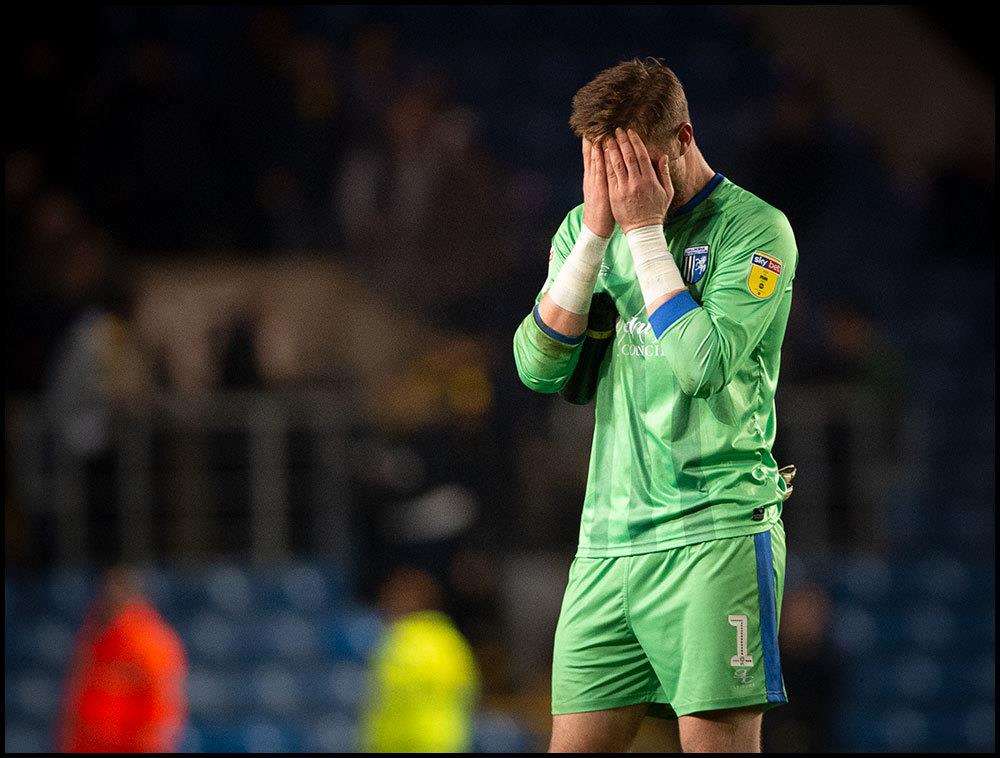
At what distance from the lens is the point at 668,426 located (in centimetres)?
296

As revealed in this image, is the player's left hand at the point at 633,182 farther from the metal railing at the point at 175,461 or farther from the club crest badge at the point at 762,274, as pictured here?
the metal railing at the point at 175,461

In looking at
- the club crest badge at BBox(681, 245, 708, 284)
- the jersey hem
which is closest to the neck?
the club crest badge at BBox(681, 245, 708, 284)

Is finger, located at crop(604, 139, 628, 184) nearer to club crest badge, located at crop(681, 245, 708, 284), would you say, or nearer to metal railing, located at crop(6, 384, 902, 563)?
club crest badge, located at crop(681, 245, 708, 284)

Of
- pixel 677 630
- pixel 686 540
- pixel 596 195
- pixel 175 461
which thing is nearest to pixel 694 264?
pixel 596 195

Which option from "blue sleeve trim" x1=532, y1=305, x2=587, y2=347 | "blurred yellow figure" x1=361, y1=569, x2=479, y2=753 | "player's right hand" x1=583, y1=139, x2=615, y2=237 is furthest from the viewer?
"blurred yellow figure" x1=361, y1=569, x2=479, y2=753

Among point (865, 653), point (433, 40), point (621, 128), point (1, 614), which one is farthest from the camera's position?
point (433, 40)

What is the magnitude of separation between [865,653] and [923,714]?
486 mm

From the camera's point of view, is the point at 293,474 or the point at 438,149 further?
the point at 438,149

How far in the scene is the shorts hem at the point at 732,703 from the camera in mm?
2875

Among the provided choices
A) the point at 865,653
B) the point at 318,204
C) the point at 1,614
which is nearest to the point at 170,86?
the point at 318,204

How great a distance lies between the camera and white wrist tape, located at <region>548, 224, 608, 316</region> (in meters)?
2.94

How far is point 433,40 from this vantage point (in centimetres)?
1152

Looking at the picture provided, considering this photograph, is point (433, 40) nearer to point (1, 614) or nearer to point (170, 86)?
point (170, 86)

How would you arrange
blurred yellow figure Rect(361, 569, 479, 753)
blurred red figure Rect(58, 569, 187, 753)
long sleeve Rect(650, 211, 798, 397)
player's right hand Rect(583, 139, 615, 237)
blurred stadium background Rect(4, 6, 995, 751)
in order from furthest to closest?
blurred stadium background Rect(4, 6, 995, 751) → blurred yellow figure Rect(361, 569, 479, 753) → blurred red figure Rect(58, 569, 187, 753) → player's right hand Rect(583, 139, 615, 237) → long sleeve Rect(650, 211, 798, 397)
